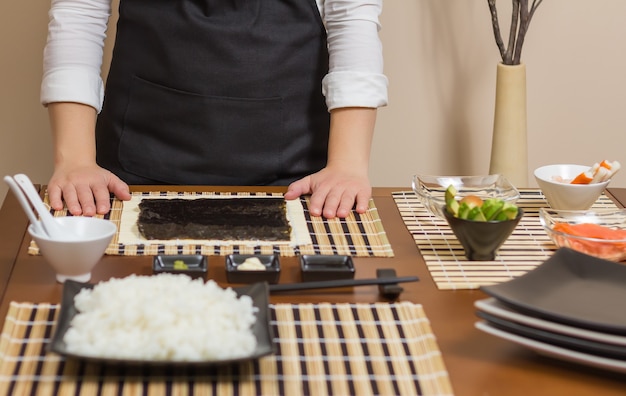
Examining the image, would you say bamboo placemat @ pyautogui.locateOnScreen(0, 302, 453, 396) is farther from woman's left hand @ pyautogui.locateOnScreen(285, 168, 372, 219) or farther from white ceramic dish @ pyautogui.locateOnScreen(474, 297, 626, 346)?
woman's left hand @ pyautogui.locateOnScreen(285, 168, 372, 219)

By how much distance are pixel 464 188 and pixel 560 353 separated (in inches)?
28.3

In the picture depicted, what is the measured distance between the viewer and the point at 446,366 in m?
1.07

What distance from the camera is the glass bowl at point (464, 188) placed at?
1662 mm

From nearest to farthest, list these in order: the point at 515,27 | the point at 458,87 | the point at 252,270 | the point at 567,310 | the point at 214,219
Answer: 1. the point at 567,310
2. the point at 252,270
3. the point at 214,219
4. the point at 515,27
5. the point at 458,87

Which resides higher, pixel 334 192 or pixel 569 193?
pixel 334 192

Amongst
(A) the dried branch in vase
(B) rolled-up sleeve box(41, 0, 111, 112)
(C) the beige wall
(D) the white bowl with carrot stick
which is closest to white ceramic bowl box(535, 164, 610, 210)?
(D) the white bowl with carrot stick

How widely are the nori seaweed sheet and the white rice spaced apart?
14.9 inches

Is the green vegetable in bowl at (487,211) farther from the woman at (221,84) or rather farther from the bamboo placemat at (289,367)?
the woman at (221,84)

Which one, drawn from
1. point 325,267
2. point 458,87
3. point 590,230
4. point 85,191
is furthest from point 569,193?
point 458,87

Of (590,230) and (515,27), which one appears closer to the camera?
(590,230)

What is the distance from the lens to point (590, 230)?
4.80 feet

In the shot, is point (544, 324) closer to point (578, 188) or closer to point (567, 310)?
point (567, 310)

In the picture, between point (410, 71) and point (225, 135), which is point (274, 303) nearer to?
point (225, 135)

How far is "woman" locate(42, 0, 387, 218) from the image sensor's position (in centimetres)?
191
